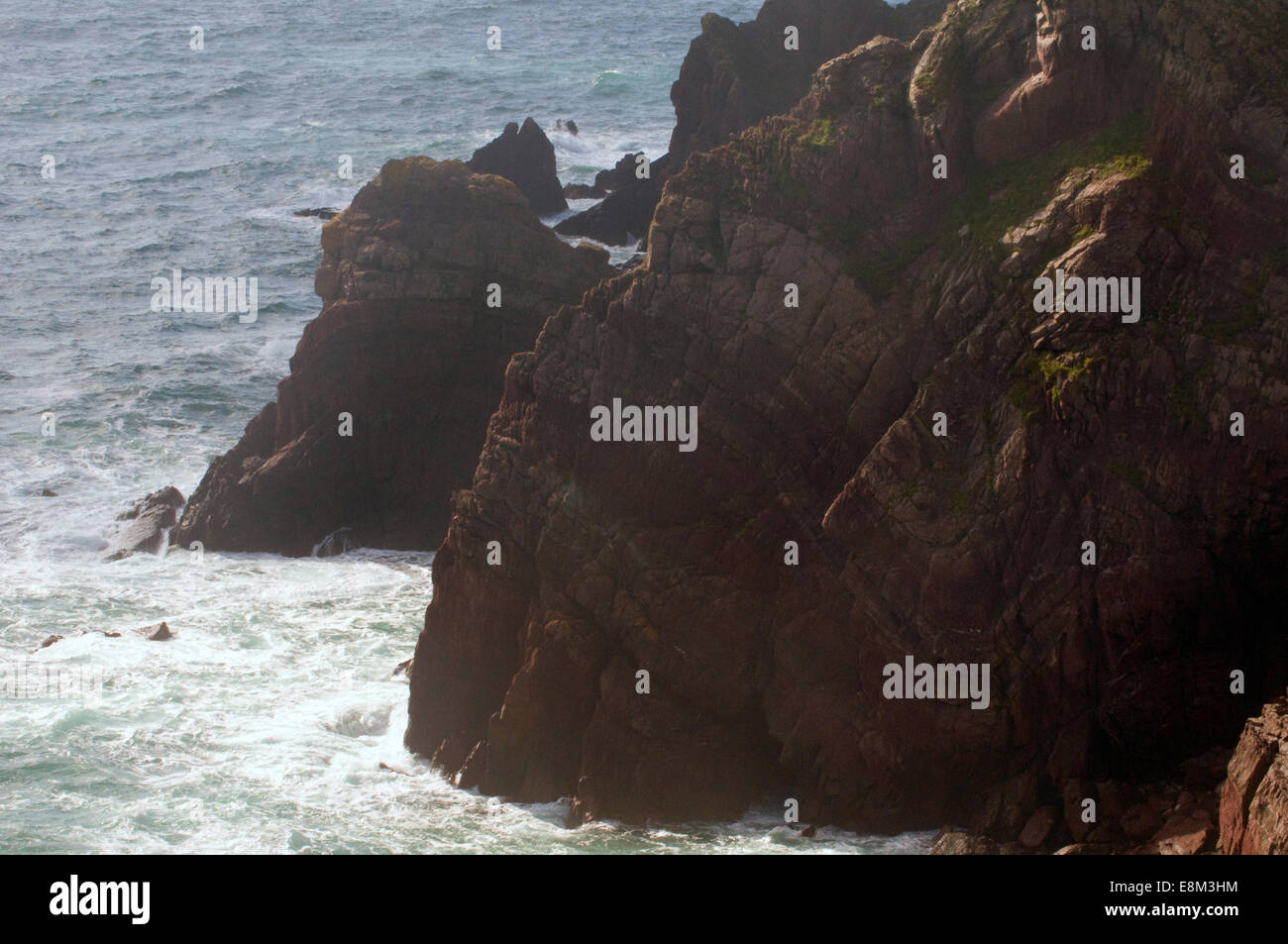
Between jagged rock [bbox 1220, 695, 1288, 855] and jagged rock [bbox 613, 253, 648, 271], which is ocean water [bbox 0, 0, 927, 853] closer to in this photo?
jagged rock [bbox 1220, 695, 1288, 855]

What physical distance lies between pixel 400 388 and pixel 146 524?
9.95 metres

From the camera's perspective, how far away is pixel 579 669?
105 feet

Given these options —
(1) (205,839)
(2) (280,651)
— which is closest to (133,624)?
(2) (280,651)

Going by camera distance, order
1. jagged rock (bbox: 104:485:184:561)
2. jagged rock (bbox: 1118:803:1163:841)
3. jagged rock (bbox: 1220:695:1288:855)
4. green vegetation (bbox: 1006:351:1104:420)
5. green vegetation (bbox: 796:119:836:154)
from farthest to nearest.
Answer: jagged rock (bbox: 104:485:184:561)
green vegetation (bbox: 796:119:836:154)
green vegetation (bbox: 1006:351:1104:420)
jagged rock (bbox: 1118:803:1163:841)
jagged rock (bbox: 1220:695:1288:855)

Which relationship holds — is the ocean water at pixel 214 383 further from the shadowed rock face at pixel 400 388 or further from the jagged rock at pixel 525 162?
the jagged rock at pixel 525 162

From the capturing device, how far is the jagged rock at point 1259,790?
21.8 meters

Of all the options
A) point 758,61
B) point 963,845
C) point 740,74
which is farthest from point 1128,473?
point 758,61

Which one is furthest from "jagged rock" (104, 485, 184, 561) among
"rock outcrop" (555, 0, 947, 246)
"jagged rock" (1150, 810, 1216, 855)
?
"jagged rock" (1150, 810, 1216, 855)

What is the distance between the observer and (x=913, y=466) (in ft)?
95.8

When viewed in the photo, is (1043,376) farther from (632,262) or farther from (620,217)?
(620,217)

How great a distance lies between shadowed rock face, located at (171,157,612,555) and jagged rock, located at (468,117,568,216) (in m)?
22.4

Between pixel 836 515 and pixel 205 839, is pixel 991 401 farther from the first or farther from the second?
pixel 205 839

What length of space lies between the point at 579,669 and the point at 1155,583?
37.9 feet

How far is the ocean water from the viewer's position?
108 ft
